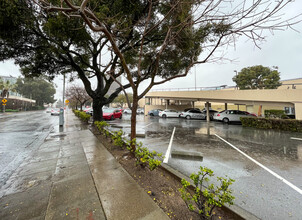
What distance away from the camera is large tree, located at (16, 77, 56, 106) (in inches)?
1811

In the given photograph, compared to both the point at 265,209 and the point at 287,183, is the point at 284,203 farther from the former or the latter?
the point at 287,183

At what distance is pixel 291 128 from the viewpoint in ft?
29.4

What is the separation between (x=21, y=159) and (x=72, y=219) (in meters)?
3.94

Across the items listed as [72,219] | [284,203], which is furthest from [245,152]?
[72,219]

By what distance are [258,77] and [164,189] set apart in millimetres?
29211

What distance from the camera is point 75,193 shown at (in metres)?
2.33

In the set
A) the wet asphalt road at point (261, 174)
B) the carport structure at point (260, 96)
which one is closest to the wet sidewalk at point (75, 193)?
the wet asphalt road at point (261, 174)

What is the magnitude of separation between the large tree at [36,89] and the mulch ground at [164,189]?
59.9 m

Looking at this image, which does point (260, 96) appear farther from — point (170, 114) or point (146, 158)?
point (146, 158)

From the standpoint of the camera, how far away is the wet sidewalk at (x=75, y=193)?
6.17 ft

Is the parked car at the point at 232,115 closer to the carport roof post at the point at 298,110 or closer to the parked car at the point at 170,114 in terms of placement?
the carport roof post at the point at 298,110

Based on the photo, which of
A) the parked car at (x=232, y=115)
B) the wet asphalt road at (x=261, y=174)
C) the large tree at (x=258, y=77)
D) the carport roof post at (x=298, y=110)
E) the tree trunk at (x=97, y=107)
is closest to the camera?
the wet asphalt road at (x=261, y=174)

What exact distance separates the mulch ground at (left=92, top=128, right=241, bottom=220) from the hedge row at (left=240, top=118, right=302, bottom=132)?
11.3 meters

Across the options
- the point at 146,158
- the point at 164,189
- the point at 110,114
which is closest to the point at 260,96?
the point at 146,158
